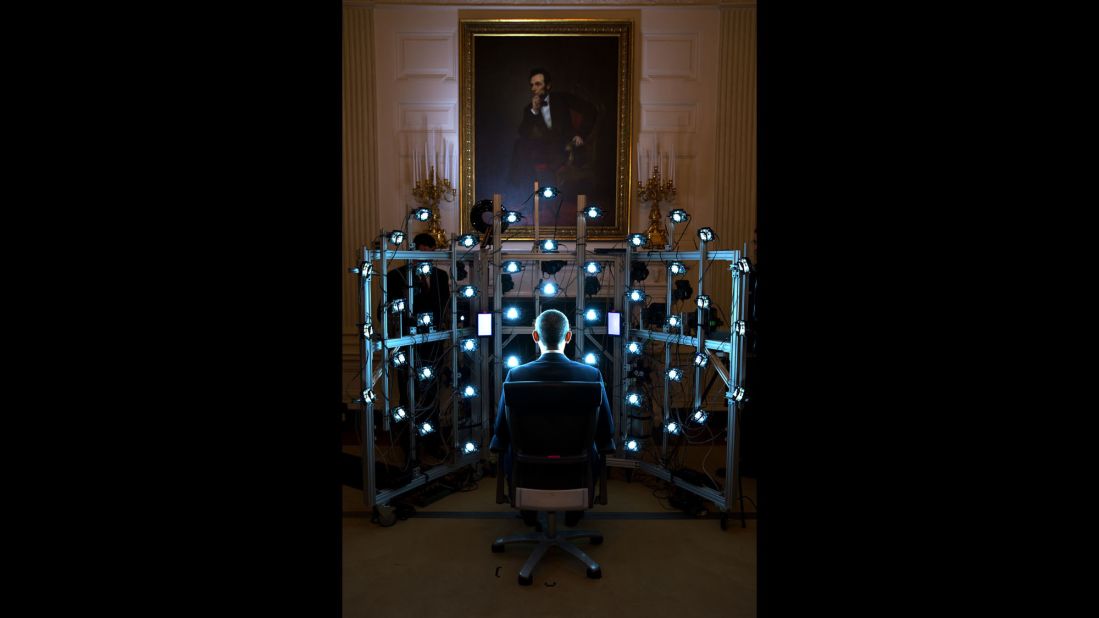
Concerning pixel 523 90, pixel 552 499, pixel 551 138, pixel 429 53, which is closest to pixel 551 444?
pixel 552 499

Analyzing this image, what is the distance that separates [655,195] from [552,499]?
371 cm

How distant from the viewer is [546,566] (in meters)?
3.19

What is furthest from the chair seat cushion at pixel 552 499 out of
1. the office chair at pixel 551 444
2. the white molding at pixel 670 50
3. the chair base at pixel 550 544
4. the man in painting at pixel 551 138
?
the white molding at pixel 670 50

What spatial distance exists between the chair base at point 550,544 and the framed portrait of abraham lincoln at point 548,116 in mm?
3121

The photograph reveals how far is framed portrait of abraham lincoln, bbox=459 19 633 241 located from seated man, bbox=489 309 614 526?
247cm

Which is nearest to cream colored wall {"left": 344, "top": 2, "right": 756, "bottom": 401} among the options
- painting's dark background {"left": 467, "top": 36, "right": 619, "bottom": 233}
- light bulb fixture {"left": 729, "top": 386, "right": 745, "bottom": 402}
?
painting's dark background {"left": 467, "top": 36, "right": 619, "bottom": 233}

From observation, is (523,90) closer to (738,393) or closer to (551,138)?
(551,138)

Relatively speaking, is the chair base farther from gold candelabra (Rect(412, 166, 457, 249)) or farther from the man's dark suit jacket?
gold candelabra (Rect(412, 166, 457, 249))

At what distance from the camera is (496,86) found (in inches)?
227

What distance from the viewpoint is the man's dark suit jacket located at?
10.4 feet

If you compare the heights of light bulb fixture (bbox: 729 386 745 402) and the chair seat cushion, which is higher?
light bulb fixture (bbox: 729 386 745 402)

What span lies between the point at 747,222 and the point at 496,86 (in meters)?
2.92

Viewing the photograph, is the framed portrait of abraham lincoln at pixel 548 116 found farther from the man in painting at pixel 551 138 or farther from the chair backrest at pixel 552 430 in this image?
the chair backrest at pixel 552 430

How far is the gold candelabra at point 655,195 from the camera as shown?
5758 mm
